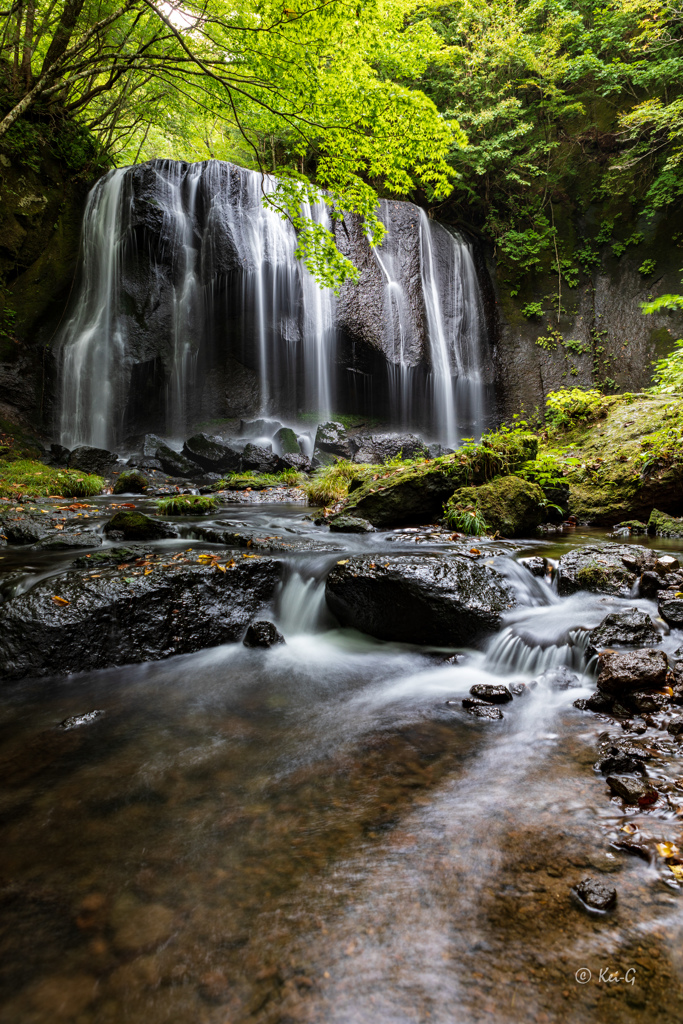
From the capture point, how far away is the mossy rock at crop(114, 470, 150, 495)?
32.4 feet

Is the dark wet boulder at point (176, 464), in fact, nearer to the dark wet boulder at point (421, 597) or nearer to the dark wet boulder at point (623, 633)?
the dark wet boulder at point (421, 597)

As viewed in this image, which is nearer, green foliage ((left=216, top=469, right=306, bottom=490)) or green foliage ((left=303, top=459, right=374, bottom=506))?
green foliage ((left=303, top=459, right=374, bottom=506))

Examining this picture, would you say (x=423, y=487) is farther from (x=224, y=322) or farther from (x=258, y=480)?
(x=224, y=322)

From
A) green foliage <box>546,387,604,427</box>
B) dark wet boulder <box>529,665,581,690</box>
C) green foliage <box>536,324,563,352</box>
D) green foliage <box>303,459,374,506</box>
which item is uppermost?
green foliage <box>536,324,563,352</box>

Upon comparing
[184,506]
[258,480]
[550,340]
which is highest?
[550,340]

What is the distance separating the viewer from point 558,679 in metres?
3.18

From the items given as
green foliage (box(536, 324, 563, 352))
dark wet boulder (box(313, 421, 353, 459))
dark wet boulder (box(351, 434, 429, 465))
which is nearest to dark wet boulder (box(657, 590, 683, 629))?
dark wet boulder (box(351, 434, 429, 465))

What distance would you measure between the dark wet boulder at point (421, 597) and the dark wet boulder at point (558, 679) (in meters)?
0.57

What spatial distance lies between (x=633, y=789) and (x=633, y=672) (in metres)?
0.97

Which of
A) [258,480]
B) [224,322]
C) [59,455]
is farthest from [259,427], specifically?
[59,455]

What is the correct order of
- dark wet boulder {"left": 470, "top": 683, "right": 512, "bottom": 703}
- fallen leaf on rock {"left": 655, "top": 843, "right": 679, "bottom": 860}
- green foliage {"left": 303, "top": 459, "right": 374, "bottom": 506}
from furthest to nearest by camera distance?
1. green foliage {"left": 303, "top": 459, "right": 374, "bottom": 506}
2. dark wet boulder {"left": 470, "top": 683, "right": 512, "bottom": 703}
3. fallen leaf on rock {"left": 655, "top": 843, "right": 679, "bottom": 860}

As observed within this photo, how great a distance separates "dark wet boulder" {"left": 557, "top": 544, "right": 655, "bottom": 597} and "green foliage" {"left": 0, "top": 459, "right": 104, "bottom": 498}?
334 inches

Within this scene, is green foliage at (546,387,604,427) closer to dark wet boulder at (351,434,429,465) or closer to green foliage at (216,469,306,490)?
dark wet boulder at (351,434,429,465)

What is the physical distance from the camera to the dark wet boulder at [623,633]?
10.7ft
